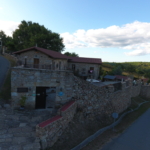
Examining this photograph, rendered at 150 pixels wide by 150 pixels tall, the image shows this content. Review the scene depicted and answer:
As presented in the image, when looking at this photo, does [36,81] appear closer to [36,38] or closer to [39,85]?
[39,85]

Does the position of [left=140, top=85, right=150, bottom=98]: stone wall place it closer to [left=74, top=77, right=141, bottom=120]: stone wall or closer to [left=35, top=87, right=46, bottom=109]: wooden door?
[left=74, top=77, right=141, bottom=120]: stone wall

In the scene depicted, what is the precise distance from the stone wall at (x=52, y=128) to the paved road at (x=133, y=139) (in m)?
3.73

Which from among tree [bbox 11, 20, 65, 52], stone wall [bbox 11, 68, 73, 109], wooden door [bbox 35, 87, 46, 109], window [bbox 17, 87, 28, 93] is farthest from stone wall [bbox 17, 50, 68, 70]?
tree [bbox 11, 20, 65, 52]

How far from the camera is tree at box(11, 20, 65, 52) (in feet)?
105

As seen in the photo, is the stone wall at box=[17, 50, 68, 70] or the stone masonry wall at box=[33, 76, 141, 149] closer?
the stone masonry wall at box=[33, 76, 141, 149]

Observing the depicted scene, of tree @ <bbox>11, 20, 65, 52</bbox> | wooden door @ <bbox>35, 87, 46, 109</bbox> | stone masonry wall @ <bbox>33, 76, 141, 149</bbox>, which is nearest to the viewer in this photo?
stone masonry wall @ <bbox>33, 76, 141, 149</bbox>

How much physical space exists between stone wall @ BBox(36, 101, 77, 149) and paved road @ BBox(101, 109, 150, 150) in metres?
3.73

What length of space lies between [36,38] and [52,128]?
2843 centimetres

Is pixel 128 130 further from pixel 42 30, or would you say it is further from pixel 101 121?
pixel 42 30

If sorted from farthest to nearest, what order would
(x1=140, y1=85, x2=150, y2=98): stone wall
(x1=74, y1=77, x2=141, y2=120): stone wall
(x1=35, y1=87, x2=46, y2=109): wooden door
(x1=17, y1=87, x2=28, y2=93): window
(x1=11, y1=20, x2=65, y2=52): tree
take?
(x1=11, y1=20, x2=65, y2=52): tree
(x1=140, y1=85, x2=150, y2=98): stone wall
(x1=74, y1=77, x2=141, y2=120): stone wall
(x1=35, y1=87, x2=46, y2=109): wooden door
(x1=17, y1=87, x2=28, y2=93): window

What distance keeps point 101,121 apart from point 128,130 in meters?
3.08

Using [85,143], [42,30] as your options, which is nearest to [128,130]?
[85,143]

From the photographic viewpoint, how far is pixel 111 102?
13586mm

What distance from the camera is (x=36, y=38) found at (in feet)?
103
